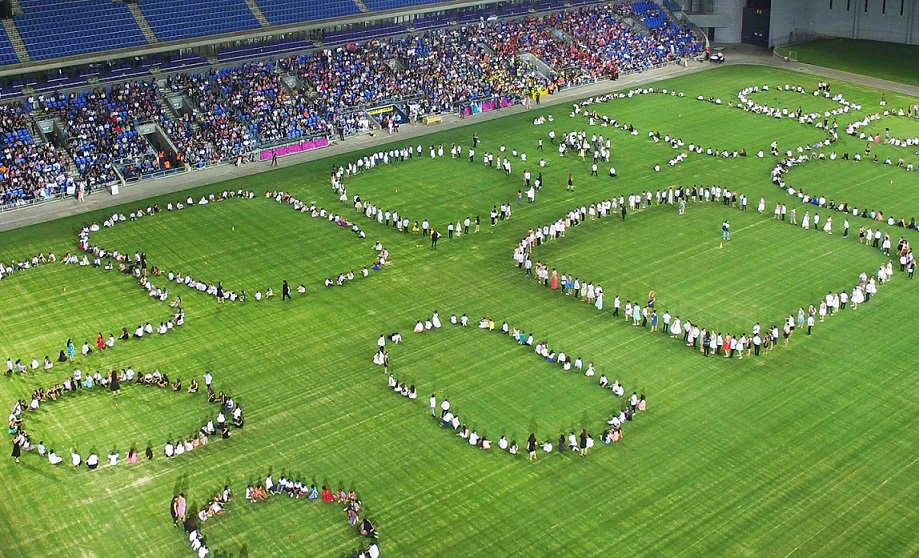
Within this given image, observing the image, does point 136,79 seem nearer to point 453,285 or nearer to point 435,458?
point 453,285

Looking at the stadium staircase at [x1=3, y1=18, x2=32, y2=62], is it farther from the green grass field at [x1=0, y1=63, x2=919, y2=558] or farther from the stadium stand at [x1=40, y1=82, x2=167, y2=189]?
the green grass field at [x1=0, y1=63, x2=919, y2=558]

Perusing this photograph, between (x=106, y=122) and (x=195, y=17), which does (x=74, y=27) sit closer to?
(x=106, y=122)

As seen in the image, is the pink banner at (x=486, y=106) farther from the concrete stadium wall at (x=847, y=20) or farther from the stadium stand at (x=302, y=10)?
the concrete stadium wall at (x=847, y=20)

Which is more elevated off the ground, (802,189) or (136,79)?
(136,79)

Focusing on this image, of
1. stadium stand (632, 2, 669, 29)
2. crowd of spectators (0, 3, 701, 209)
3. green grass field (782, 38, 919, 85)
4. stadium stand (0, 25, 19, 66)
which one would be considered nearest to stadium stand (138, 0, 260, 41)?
crowd of spectators (0, 3, 701, 209)

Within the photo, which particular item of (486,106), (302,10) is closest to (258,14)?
(302,10)

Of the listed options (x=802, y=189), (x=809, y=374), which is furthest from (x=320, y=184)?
(x=809, y=374)
